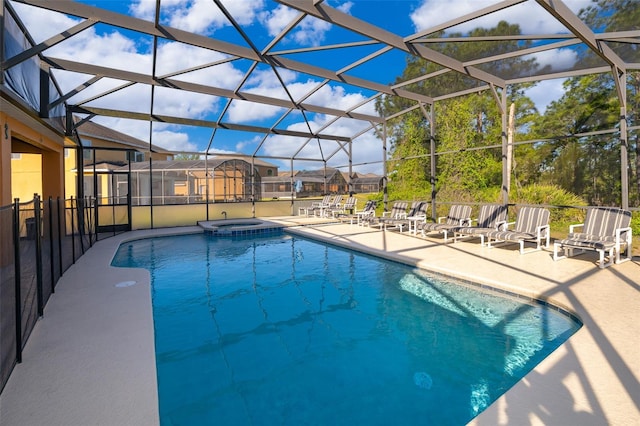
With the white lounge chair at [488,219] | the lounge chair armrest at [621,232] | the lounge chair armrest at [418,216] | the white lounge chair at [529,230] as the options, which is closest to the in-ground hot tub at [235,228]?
the lounge chair armrest at [418,216]

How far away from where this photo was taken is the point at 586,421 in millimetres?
1920

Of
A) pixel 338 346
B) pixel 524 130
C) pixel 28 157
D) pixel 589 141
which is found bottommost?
pixel 338 346

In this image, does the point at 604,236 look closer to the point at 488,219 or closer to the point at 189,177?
the point at 488,219

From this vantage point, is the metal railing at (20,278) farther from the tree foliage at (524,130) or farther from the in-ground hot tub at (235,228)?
the tree foliage at (524,130)

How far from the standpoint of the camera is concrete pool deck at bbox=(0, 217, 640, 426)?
6.72 ft

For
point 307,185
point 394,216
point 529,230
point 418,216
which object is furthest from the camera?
point 307,185

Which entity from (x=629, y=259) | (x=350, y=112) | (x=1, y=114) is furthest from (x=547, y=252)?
(x=1, y=114)

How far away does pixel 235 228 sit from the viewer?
1105cm

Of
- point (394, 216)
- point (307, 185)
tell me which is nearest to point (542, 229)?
point (394, 216)

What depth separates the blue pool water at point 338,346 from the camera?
241 centimetres

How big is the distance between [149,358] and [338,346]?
5.34ft

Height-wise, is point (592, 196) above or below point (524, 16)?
below

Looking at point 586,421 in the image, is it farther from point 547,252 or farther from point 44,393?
point 547,252

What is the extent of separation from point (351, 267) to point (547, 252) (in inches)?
151
